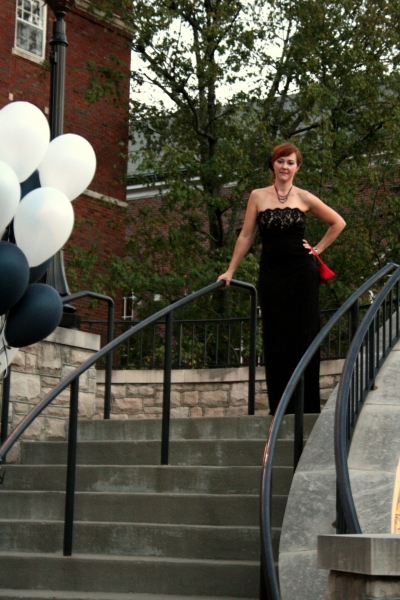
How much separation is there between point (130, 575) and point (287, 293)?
2.18 m

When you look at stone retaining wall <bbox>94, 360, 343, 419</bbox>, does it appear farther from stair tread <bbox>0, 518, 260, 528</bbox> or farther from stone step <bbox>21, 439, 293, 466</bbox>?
stair tread <bbox>0, 518, 260, 528</bbox>

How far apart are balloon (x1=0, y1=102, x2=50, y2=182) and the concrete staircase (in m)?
1.85

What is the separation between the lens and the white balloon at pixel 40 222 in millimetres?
5055

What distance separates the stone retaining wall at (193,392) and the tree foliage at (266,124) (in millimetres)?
3745

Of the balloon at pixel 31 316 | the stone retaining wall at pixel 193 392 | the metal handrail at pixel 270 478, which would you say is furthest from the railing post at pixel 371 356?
the stone retaining wall at pixel 193 392

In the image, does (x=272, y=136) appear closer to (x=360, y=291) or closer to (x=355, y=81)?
(x=355, y=81)

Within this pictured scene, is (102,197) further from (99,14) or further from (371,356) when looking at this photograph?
(371,356)

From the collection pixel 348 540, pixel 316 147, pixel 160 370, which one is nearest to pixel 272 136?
pixel 316 147

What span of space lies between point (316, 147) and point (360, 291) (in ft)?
36.2

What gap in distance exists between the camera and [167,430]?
577 centimetres

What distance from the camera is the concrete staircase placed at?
187 inches

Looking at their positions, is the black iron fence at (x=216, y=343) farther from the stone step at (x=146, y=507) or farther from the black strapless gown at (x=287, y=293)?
the stone step at (x=146, y=507)

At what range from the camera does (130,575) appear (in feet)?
15.7

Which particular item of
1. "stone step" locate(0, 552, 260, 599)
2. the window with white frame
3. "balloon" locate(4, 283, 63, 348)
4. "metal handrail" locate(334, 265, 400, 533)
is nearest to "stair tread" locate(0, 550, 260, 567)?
"stone step" locate(0, 552, 260, 599)
